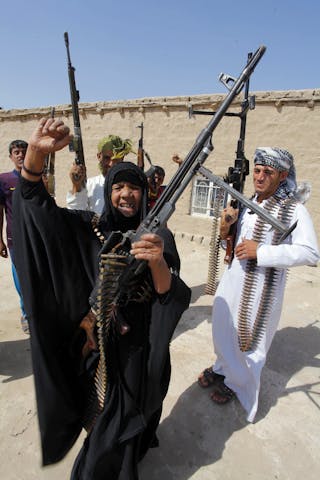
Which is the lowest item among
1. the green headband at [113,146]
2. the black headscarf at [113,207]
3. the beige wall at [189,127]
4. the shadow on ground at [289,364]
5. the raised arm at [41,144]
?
the shadow on ground at [289,364]

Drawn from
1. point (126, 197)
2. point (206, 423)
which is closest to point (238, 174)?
point (126, 197)

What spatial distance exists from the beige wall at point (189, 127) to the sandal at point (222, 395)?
586 centimetres

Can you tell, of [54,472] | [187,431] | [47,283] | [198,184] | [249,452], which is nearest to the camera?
[47,283]

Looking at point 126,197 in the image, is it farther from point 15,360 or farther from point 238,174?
point 15,360

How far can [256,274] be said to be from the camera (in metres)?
2.36

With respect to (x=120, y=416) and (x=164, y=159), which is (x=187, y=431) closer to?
(x=120, y=416)

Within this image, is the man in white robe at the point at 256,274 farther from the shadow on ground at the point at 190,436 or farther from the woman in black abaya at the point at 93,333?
the woman in black abaya at the point at 93,333

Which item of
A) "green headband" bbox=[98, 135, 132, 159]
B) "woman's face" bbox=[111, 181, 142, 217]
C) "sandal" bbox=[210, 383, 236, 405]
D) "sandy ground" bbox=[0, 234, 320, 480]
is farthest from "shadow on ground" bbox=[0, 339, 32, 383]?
"green headband" bbox=[98, 135, 132, 159]

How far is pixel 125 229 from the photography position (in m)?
1.68

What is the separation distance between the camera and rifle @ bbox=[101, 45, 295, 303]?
1.41 metres

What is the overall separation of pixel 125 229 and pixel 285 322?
12.2 ft

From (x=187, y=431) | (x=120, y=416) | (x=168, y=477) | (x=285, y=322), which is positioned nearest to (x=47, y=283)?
(x=120, y=416)

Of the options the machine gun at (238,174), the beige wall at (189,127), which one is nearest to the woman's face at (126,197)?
the machine gun at (238,174)

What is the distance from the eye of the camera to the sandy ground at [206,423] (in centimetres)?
208
